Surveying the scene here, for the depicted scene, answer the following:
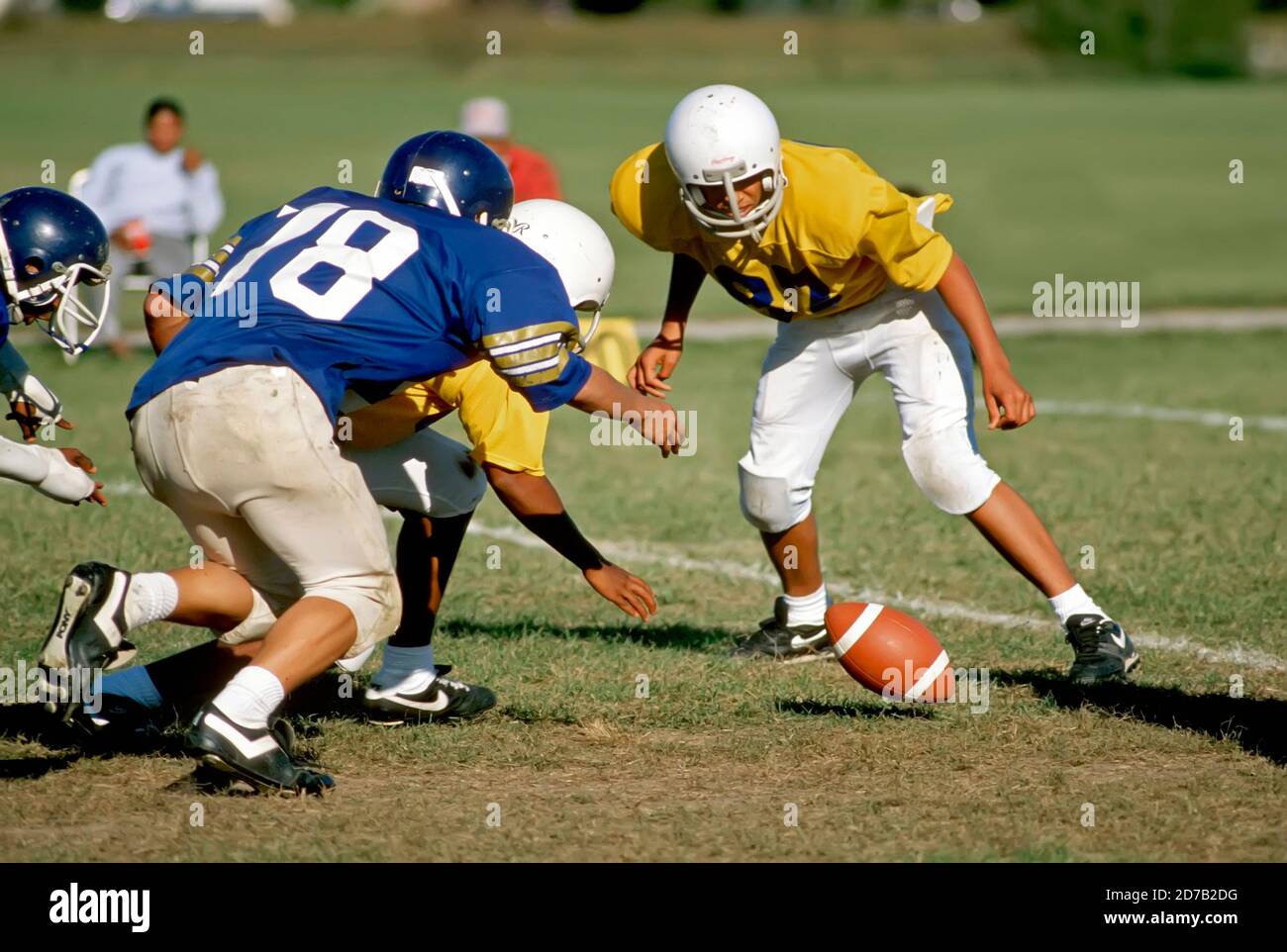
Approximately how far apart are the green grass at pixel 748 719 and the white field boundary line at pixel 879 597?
0.05m

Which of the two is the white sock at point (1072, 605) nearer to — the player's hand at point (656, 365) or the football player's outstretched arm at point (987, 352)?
the football player's outstretched arm at point (987, 352)

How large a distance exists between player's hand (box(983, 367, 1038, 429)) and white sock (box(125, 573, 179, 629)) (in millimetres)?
2615

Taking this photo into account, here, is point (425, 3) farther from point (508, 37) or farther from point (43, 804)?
point (43, 804)

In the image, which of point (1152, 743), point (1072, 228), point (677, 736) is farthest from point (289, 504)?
point (1072, 228)

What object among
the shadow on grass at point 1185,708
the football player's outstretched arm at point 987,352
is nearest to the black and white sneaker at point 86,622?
the football player's outstretched arm at point 987,352

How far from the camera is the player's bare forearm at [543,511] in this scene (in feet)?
16.3

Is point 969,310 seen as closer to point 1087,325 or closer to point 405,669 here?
point 405,669

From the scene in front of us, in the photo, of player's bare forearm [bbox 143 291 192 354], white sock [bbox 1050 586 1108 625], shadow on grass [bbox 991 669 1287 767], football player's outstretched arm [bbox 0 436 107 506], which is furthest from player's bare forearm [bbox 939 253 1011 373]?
football player's outstretched arm [bbox 0 436 107 506]

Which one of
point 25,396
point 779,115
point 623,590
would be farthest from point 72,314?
point 779,115

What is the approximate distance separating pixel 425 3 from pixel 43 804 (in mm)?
70944

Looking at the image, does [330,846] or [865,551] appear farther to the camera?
[865,551]

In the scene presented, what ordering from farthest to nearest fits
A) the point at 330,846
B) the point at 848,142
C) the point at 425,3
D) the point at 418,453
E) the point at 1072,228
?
the point at 425,3 < the point at 848,142 < the point at 1072,228 < the point at 418,453 < the point at 330,846

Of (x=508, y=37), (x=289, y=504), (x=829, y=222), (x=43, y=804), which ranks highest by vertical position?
(x=508, y=37)

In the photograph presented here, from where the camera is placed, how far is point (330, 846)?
419cm
